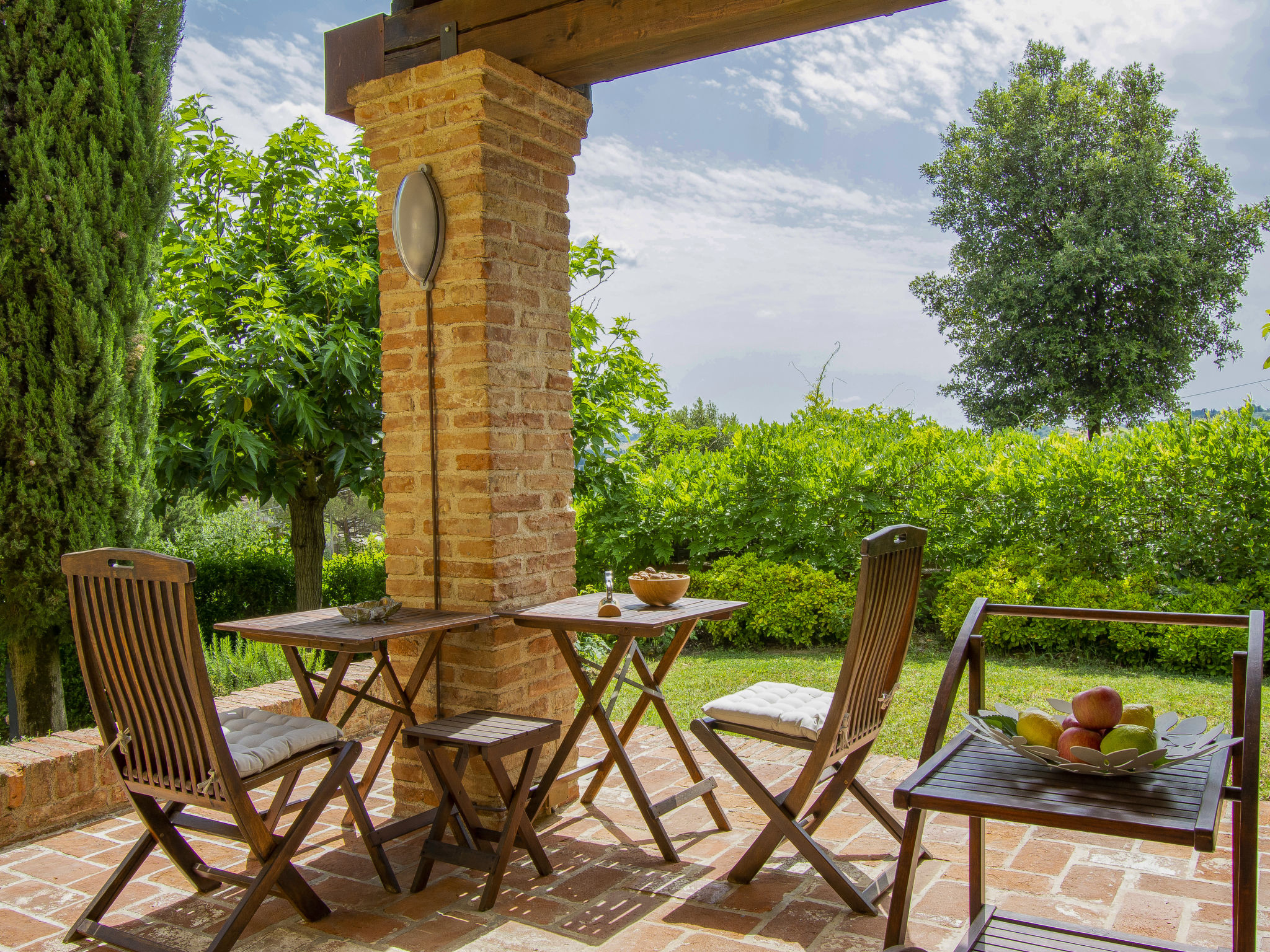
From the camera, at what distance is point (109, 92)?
14.5 ft

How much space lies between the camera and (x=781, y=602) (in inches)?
263

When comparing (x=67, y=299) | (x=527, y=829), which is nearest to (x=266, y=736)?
(x=527, y=829)

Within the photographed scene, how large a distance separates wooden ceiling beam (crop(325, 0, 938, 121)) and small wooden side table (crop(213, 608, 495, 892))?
192cm

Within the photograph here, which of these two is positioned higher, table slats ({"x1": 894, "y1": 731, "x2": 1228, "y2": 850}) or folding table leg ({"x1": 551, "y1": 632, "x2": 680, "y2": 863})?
table slats ({"x1": 894, "y1": 731, "x2": 1228, "y2": 850})

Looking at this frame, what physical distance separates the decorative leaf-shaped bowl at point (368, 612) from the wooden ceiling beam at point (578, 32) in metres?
1.89

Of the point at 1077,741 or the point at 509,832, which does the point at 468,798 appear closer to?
the point at 509,832

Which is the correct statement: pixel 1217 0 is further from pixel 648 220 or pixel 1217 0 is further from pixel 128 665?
pixel 128 665

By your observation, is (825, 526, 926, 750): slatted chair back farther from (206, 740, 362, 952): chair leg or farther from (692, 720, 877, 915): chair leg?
(206, 740, 362, 952): chair leg

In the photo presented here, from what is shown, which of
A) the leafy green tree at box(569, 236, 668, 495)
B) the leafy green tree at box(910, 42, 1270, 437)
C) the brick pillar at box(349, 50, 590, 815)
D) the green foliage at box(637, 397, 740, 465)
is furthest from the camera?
the leafy green tree at box(910, 42, 1270, 437)

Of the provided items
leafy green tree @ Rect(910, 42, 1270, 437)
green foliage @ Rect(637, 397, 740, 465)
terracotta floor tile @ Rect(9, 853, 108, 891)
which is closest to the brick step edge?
terracotta floor tile @ Rect(9, 853, 108, 891)

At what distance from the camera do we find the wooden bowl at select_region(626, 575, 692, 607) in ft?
10.3

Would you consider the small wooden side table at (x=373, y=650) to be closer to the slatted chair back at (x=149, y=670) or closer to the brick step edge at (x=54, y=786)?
the slatted chair back at (x=149, y=670)

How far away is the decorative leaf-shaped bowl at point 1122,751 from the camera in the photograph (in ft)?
5.21

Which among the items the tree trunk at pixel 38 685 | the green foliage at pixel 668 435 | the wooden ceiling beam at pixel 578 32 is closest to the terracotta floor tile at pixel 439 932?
the wooden ceiling beam at pixel 578 32
